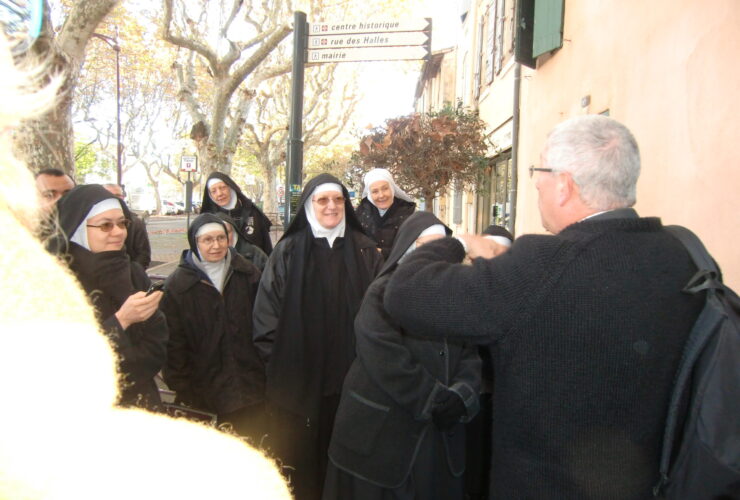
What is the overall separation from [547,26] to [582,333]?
24.2 ft

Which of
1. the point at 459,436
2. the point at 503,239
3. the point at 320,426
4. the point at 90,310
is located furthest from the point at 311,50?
the point at 90,310

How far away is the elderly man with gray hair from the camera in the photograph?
136cm

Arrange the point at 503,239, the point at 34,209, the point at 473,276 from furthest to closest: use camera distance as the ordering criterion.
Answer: the point at 503,239, the point at 473,276, the point at 34,209

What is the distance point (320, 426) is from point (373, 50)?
11.2 feet

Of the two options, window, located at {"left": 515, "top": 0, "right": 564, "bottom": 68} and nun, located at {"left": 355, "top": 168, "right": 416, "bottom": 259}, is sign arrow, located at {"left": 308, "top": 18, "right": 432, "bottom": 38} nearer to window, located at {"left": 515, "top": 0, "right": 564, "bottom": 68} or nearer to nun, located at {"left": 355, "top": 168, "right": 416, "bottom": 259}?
nun, located at {"left": 355, "top": 168, "right": 416, "bottom": 259}

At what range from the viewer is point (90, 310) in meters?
0.61

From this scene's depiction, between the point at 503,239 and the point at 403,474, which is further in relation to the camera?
the point at 503,239

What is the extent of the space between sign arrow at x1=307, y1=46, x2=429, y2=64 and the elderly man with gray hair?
11.7 feet

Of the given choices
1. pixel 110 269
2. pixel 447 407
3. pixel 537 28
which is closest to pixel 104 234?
pixel 110 269

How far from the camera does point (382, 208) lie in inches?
210

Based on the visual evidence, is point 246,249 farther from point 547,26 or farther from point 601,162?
point 547,26

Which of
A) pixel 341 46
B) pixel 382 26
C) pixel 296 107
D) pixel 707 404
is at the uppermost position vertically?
pixel 382 26

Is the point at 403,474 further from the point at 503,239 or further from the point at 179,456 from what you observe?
the point at 179,456

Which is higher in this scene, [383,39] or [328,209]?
[383,39]
